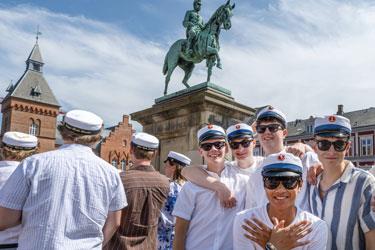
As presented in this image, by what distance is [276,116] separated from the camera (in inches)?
126

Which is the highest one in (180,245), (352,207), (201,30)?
(201,30)

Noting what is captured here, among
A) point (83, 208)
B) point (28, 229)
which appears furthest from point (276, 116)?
point (28, 229)

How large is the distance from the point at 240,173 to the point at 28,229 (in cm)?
166

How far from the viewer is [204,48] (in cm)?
981

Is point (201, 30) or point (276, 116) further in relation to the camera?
point (201, 30)

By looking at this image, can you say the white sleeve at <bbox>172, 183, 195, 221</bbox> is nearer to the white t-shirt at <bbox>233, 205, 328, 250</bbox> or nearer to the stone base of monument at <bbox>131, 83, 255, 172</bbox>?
the white t-shirt at <bbox>233, 205, 328, 250</bbox>

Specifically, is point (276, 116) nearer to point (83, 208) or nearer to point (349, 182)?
point (349, 182)

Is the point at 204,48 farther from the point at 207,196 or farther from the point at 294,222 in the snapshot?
the point at 294,222

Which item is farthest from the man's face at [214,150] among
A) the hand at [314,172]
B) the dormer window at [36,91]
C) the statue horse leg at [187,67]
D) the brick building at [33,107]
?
the dormer window at [36,91]

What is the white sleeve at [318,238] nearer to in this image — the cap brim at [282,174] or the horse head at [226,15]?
the cap brim at [282,174]

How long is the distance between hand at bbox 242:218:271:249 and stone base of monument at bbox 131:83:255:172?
5.29 meters

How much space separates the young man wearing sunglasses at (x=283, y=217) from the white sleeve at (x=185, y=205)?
0.58 metres

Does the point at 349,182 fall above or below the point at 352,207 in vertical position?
above

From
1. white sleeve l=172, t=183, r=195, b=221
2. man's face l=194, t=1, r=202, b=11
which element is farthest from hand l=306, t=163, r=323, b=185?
man's face l=194, t=1, r=202, b=11
